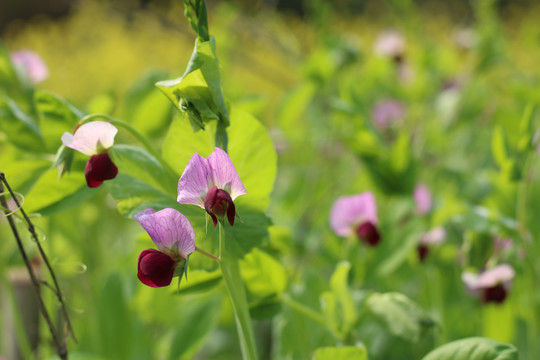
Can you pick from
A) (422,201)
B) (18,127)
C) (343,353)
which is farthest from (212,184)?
(422,201)

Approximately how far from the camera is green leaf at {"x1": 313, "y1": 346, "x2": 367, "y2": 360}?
40 cm

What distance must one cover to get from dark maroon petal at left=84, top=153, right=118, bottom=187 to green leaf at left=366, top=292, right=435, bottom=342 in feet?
0.82

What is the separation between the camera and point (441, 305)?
0.67m

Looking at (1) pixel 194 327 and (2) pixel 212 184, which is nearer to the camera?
(2) pixel 212 184

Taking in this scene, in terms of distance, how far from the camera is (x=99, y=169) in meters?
0.39

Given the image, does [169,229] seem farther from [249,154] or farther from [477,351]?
[477,351]

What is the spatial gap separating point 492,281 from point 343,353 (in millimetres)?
224

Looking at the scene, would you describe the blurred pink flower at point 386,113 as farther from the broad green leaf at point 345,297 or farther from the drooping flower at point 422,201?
the broad green leaf at point 345,297

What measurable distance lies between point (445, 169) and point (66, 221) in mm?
660

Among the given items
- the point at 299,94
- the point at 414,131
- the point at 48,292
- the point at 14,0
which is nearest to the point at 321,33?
the point at 299,94

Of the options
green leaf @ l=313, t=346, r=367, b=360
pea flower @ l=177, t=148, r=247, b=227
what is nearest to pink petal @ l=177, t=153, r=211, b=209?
pea flower @ l=177, t=148, r=247, b=227

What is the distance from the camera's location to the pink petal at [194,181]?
0.33 metres

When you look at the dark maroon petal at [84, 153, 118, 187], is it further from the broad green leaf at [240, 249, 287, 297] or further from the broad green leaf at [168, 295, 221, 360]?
the broad green leaf at [168, 295, 221, 360]

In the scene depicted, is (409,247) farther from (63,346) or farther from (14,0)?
(14,0)
